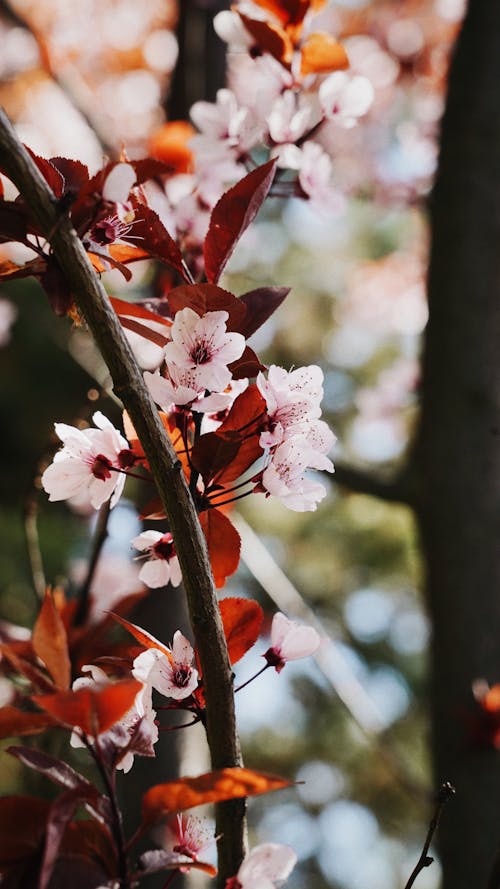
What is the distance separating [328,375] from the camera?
328 centimetres

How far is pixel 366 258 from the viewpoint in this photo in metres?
3.67

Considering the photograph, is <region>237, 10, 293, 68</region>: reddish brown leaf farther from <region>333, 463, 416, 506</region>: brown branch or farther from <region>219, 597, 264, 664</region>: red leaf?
<region>333, 463, 416, 506</region>: brown branch

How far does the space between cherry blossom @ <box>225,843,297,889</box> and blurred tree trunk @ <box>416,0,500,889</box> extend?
760mm

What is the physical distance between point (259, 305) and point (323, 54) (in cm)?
36

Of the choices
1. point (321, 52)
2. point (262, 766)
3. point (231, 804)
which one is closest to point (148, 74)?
point (262, 766)

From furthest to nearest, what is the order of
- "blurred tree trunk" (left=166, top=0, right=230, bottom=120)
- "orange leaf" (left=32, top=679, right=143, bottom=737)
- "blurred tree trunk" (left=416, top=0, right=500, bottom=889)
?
1. "blurred tree trunk" (left=166, top=0, right=230, bottom=120)
2. "blurred tree trunk" (left=416, top=0, right=500, bottom=889)
3. "orange leaf" (left=32, top=679, right=143, bottom=737)

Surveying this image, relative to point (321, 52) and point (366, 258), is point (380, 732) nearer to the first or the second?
point (321, 52)

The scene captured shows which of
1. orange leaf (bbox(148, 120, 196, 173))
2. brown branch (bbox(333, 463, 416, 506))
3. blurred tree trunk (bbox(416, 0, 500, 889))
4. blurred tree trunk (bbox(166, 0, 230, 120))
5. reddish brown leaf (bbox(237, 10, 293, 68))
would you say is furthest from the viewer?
blurred tree trunk (bbox(166, 0, 230, 120))

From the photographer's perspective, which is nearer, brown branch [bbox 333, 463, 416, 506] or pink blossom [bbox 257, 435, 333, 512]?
pink blossom [bbox 257, 435, 333, 512]

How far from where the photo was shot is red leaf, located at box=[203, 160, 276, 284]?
1.75ft

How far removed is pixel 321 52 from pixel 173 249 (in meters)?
0.34

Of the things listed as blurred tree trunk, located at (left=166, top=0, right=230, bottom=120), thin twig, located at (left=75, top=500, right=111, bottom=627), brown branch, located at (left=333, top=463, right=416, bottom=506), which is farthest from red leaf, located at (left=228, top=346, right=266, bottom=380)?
blurred tree trunk, located at (left=166, top=0, right=230, bottom=120)

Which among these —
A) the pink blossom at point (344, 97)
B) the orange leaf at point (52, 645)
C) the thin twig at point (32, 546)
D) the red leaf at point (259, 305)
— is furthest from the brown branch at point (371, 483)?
the orange leaf at point (52, 645)

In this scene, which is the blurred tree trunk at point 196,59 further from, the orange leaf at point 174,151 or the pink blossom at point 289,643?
the pink blossom at point 289,643
